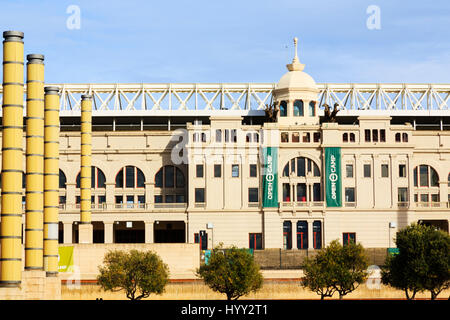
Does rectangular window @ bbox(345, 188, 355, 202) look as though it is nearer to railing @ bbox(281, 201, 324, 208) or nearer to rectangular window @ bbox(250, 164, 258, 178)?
railing @ bbox(281, 201, 324, 208)

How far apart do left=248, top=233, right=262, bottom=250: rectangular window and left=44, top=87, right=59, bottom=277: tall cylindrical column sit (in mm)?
55287

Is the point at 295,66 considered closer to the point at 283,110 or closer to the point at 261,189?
the point at 283,110

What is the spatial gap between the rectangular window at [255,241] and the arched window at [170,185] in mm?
13501

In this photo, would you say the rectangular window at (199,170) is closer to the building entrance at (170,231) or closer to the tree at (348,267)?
the building entrance at (170,231)

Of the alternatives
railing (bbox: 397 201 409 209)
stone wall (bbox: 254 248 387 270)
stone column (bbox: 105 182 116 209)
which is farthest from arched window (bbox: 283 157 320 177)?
stone column (bbox: 105 182 116 209)

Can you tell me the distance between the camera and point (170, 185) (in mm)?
126375

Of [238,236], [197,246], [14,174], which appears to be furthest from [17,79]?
[238,236]

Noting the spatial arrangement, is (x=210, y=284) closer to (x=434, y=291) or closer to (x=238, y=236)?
(x=434, y=291)

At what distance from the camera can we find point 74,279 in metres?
84.0

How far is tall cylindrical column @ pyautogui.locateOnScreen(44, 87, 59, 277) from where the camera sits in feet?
207

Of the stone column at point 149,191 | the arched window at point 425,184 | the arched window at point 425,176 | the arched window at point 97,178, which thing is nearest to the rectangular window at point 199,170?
the stone column at point 149,191

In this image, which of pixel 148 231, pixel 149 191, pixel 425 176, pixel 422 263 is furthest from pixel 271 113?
pixel 422 263

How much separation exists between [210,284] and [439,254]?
67.9 feet

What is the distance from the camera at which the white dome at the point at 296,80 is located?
126m
